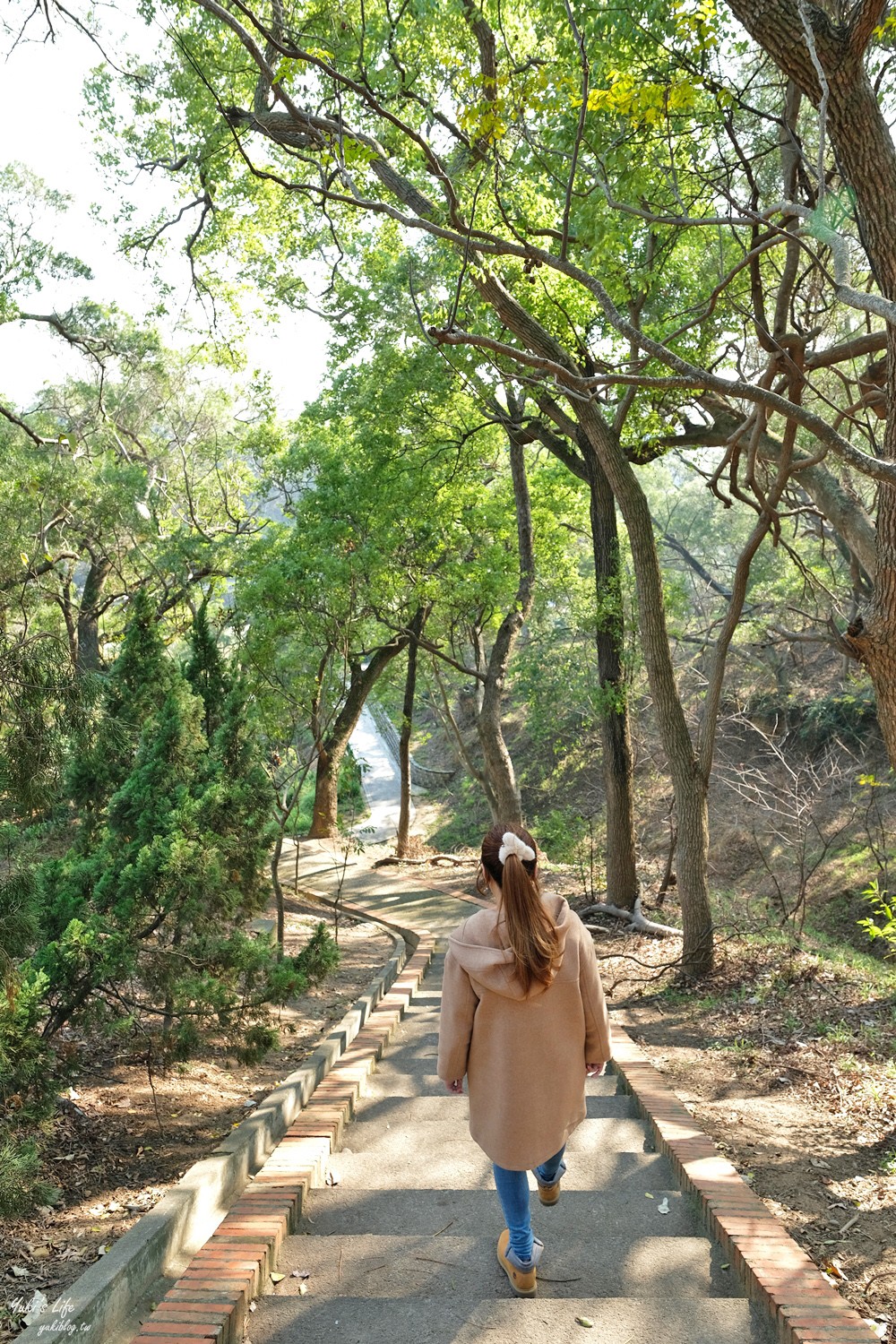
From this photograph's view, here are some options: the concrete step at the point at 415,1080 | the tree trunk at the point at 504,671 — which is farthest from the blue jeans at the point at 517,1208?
the tree trunk at the point at 504,671

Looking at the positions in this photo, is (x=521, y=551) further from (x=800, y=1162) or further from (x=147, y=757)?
(x=800, y=1162)

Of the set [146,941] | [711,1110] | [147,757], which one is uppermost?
[147,757]

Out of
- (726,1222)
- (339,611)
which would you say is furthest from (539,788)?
(726,1222)

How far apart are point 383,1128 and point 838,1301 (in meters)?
2.36

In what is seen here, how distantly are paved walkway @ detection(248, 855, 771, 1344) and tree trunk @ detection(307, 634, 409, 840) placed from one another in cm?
1567

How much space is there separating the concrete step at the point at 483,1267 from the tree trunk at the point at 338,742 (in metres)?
17.0

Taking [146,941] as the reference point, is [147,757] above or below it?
above

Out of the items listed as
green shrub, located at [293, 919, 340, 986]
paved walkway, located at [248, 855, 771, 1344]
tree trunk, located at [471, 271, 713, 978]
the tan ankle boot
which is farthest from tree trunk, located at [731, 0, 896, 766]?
tree trunk, located at [471, 271, 713, 978]

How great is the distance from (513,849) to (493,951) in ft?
1.10

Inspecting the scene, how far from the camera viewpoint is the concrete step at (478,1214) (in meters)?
3.49

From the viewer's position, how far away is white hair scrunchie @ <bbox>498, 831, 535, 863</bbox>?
2982mm

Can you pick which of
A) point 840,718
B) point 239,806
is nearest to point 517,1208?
point 239,806

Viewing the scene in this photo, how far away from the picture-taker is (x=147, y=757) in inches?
230

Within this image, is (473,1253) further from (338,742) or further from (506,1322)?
(338,742)
